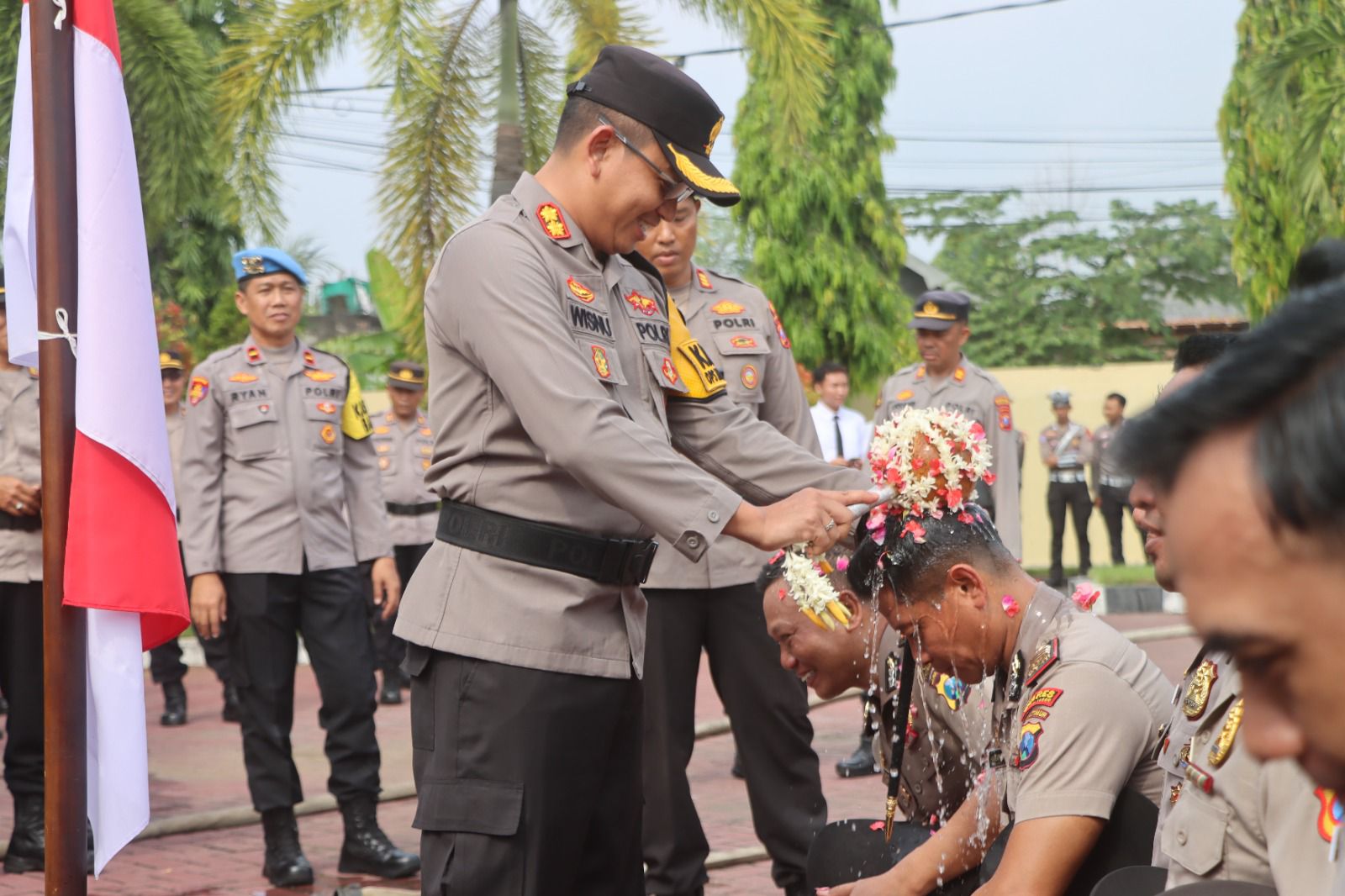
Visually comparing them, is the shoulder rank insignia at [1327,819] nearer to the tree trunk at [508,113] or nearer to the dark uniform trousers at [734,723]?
the dark uniform trousers at [734,723]

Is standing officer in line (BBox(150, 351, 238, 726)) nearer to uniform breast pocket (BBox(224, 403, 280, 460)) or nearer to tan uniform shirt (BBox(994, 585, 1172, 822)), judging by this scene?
uniform breast pocket (BBox(224, 403, 280, 460))

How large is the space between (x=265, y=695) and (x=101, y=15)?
104 inches

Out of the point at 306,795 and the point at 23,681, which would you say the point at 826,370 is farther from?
the point at 23,681

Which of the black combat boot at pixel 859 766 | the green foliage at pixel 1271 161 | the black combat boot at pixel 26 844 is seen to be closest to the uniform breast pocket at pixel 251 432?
the black combat boot at pixel 26 844

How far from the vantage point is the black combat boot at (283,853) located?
5344 mm

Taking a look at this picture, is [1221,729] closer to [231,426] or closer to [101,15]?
[101,15]

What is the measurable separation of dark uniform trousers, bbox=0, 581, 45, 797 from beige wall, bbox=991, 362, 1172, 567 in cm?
1791

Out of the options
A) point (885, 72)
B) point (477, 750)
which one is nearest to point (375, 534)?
point (477, 750)

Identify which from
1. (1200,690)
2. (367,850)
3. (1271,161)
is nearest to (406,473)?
(367,850)

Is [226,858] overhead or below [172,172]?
below

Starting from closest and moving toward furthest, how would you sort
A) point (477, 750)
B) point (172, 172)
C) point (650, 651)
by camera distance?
point (477, 750) → point (650, 651) → point (172, 172)

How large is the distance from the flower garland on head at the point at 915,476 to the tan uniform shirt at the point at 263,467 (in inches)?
104

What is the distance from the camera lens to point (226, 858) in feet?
19.1

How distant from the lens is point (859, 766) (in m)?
7.11
